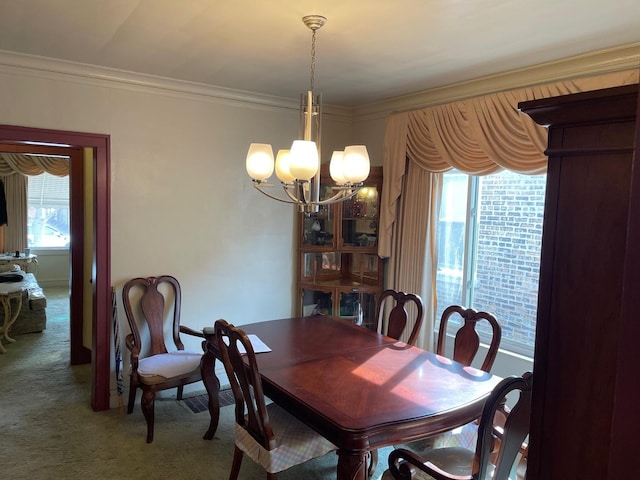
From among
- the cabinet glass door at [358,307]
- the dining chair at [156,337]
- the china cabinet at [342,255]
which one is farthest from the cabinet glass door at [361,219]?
the dining chair at [156,337]

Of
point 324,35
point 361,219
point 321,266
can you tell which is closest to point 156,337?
point 321,266

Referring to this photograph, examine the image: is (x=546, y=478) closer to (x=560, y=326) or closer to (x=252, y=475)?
(x=560, y=326)

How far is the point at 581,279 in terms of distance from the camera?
0.75 m

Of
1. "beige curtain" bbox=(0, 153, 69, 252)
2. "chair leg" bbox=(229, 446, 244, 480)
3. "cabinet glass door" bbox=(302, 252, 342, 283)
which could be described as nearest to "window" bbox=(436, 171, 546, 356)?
"cabinet glass door" bbox=(302, 252, 342, 283)

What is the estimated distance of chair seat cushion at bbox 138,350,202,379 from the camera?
3.25 metres

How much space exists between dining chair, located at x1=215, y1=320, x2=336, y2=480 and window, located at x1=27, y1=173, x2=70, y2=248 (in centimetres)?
762

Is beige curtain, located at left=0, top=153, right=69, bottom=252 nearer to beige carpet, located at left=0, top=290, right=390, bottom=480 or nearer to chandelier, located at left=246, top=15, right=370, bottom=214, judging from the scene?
beige carpet, located at left=0, top=290, right=390, bottom=480

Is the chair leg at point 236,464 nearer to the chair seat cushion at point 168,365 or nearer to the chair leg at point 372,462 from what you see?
the chair leg at point 372,462

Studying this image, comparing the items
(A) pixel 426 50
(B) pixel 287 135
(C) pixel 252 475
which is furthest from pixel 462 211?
(C) pixel 252 475

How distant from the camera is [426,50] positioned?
109 inches

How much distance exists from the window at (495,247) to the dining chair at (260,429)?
178cm

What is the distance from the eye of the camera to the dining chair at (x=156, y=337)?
3.27m

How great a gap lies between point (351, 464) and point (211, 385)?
152cm

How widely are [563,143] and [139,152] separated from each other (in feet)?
11.0
